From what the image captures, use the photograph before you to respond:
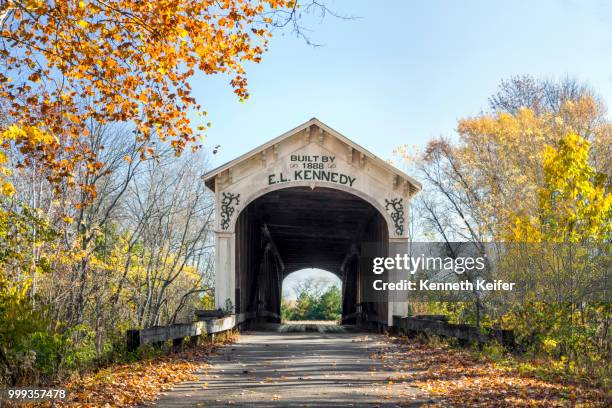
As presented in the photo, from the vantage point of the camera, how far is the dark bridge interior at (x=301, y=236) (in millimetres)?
22953

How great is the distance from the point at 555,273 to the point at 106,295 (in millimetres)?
19037

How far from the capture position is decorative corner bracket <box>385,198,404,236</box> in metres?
20.4

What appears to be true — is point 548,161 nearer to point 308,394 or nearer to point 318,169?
point 308,394

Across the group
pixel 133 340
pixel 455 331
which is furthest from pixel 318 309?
pixel 133 340

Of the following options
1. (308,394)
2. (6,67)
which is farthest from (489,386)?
(6,67)

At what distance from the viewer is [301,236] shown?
35.1m

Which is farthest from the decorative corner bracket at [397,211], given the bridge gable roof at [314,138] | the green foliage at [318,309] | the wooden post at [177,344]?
the green foliage at [318,309]

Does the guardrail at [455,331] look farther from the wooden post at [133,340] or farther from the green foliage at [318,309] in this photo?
the green foliage at [318,309]

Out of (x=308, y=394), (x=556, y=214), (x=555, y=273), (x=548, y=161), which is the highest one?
(x=548, y=161)

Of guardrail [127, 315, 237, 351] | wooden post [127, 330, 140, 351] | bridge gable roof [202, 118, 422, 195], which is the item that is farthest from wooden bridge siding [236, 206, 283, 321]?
wooden post [127, 330, 140, 351]

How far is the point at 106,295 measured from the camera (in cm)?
2627

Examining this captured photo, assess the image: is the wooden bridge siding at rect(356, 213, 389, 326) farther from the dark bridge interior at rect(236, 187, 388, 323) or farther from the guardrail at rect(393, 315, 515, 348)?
the guardrail at rect(393, 315, 515, 348)

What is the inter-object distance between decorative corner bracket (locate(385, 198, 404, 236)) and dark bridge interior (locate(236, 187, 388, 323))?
1153 millimetres

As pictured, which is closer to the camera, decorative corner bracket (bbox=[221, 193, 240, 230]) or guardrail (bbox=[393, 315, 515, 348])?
guardrail (bbox=[393, 315, 515, 348])
